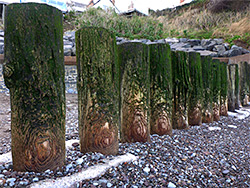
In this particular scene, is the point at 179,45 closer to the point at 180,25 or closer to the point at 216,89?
the point at 180,25

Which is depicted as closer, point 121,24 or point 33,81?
point 33,81

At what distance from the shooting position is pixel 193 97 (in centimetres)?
339

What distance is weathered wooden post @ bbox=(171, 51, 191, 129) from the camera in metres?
3.13

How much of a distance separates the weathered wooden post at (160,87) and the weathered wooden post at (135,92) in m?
0.36

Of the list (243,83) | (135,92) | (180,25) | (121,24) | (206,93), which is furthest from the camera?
(180,25)

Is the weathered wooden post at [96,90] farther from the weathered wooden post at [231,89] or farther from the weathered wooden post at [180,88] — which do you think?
the weathered wooden post at [231,89]

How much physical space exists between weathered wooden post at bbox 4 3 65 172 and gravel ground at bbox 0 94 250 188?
0.56 ft

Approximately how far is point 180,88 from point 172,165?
146cm

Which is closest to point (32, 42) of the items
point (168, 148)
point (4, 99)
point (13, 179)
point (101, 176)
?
point (13, 179)

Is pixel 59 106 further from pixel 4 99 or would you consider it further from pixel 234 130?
pixel 4 99

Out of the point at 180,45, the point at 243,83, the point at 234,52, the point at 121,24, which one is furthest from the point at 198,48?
the point at 121,24

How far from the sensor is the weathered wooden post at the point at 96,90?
6.33 ft

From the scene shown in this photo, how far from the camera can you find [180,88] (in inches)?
124

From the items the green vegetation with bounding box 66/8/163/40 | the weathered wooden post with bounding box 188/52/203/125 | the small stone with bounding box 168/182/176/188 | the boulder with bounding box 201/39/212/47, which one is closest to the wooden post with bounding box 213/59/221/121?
the weathered wooden post with bounding box 188/52/203/125
